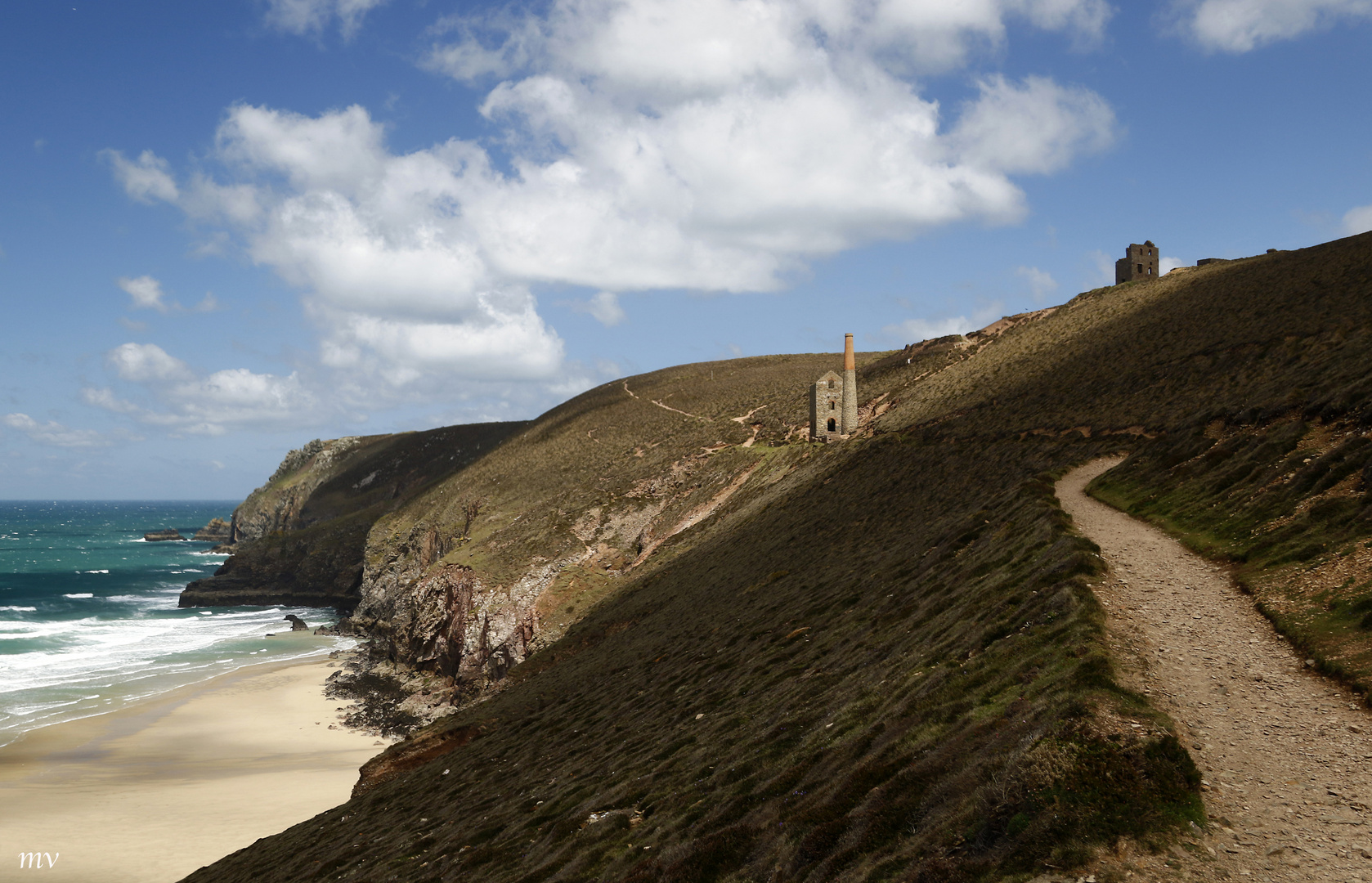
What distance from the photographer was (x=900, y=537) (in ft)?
103

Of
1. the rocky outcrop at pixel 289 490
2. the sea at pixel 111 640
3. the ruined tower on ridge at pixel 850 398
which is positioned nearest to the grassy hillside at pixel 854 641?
the ruined tower on ridge at pixel 850 398

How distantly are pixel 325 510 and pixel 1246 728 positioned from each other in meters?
140

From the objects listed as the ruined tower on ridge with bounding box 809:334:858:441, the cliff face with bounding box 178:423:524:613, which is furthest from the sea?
the ruined tower on ridge with bounding box 809:334:858:441

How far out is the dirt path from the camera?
721cm

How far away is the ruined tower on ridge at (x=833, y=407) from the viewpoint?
203 feet

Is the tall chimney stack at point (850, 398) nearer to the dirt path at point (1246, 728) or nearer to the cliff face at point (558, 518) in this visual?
the cliff face at point (558, 518)

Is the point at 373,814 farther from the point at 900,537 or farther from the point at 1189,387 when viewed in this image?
the point at 1189,387

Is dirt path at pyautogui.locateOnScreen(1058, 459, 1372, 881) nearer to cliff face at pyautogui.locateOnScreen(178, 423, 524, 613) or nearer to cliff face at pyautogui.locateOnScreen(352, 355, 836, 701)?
cliff face at pyautogui.locateOnScreen(352, 355, 836, 701)

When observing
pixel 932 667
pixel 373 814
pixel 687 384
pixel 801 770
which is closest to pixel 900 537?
pixel 932 667

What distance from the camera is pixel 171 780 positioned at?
1531 inches

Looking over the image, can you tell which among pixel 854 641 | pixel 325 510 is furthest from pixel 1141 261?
pixel 325 510

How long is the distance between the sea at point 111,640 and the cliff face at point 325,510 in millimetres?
5692

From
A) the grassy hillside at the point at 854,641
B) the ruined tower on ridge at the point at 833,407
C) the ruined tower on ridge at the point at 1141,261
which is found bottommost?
the grassy hillside at the point at 854,641

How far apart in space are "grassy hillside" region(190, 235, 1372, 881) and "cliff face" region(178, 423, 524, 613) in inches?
1281
